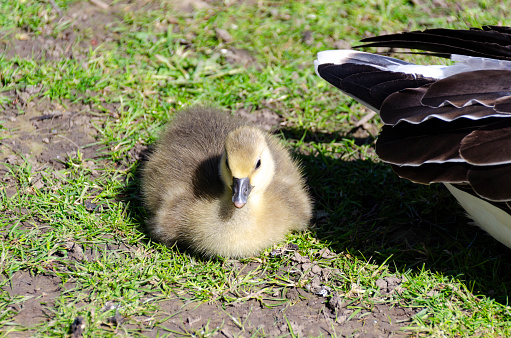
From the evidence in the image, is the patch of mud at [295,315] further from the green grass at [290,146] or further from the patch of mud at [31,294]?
the patch of mud at [31,294]

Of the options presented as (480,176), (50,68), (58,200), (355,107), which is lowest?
(58,200)

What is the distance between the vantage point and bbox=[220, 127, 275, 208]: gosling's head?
127 inches

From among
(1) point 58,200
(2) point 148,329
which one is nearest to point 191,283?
(2) point 148,329

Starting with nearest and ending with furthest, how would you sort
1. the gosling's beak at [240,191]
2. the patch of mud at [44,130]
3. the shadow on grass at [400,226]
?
the gosling's beak at [240,191]
the shadow on grass at [400,226]
the patch of mud at [44,130]

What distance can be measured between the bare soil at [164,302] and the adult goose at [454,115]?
738 millimetres

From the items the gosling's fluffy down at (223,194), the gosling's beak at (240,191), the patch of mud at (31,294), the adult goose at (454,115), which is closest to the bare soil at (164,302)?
the patch of mud at (31,294)

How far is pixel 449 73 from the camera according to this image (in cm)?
354

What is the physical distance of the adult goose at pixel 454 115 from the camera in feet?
9.80

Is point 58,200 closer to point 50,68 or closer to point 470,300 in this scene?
point 50,68

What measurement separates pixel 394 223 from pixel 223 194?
1.21 metres

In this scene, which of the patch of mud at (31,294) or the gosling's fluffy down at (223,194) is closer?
the patch of mud at (31,294)

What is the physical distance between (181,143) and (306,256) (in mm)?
1073

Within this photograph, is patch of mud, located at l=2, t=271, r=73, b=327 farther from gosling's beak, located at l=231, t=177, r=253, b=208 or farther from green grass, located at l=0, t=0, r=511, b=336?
gosling's beak, located at l=231, t=177, r=253, b=208

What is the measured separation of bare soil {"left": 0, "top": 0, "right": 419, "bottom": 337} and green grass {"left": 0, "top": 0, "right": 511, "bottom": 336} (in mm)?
55
